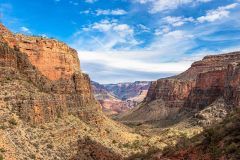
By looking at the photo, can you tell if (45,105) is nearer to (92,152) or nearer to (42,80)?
(42,80)

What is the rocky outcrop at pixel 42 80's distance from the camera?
60.2 meters

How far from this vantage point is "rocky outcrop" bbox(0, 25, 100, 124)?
6025 centimetres

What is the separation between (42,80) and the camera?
7262 centimetres

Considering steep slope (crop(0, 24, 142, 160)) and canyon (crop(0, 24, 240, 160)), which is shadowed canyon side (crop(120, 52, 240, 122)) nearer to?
canyon (crop(0, 24, 240, 160))

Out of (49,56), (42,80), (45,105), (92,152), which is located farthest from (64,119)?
(49,56)

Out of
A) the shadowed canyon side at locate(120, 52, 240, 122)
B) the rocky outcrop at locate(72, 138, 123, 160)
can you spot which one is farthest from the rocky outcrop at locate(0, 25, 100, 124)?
the shadowed canyon side at locate(120, 52, 240, 122)

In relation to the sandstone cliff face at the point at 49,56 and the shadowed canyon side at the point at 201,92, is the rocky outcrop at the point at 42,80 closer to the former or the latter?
the sandstone cliff face at the point at 49,56

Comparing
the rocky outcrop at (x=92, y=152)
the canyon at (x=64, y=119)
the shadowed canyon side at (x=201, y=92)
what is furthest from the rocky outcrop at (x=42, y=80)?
the shadowed canyon side at (x=201, y=92)

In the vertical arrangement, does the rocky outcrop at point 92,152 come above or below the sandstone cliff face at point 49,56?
below

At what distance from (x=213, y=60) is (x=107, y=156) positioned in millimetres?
142287

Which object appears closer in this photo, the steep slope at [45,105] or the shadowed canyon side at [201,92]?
the steep slope at [45,105]

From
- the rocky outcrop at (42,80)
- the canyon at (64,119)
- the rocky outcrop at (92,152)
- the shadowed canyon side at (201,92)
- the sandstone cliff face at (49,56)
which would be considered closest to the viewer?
the canyon at (64,119)

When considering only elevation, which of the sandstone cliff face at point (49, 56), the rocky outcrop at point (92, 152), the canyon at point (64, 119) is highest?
the sandstone cliff face at point (49, 56)

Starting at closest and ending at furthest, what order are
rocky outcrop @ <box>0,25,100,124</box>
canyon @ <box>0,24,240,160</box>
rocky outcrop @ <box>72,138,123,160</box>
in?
1. canyon @ <box>0,24,240,160</box>
2. rocky outcrop @ <box>0,25,100,124</box>
3. rocky outcrop @ <box>72,138,123,160</box>
